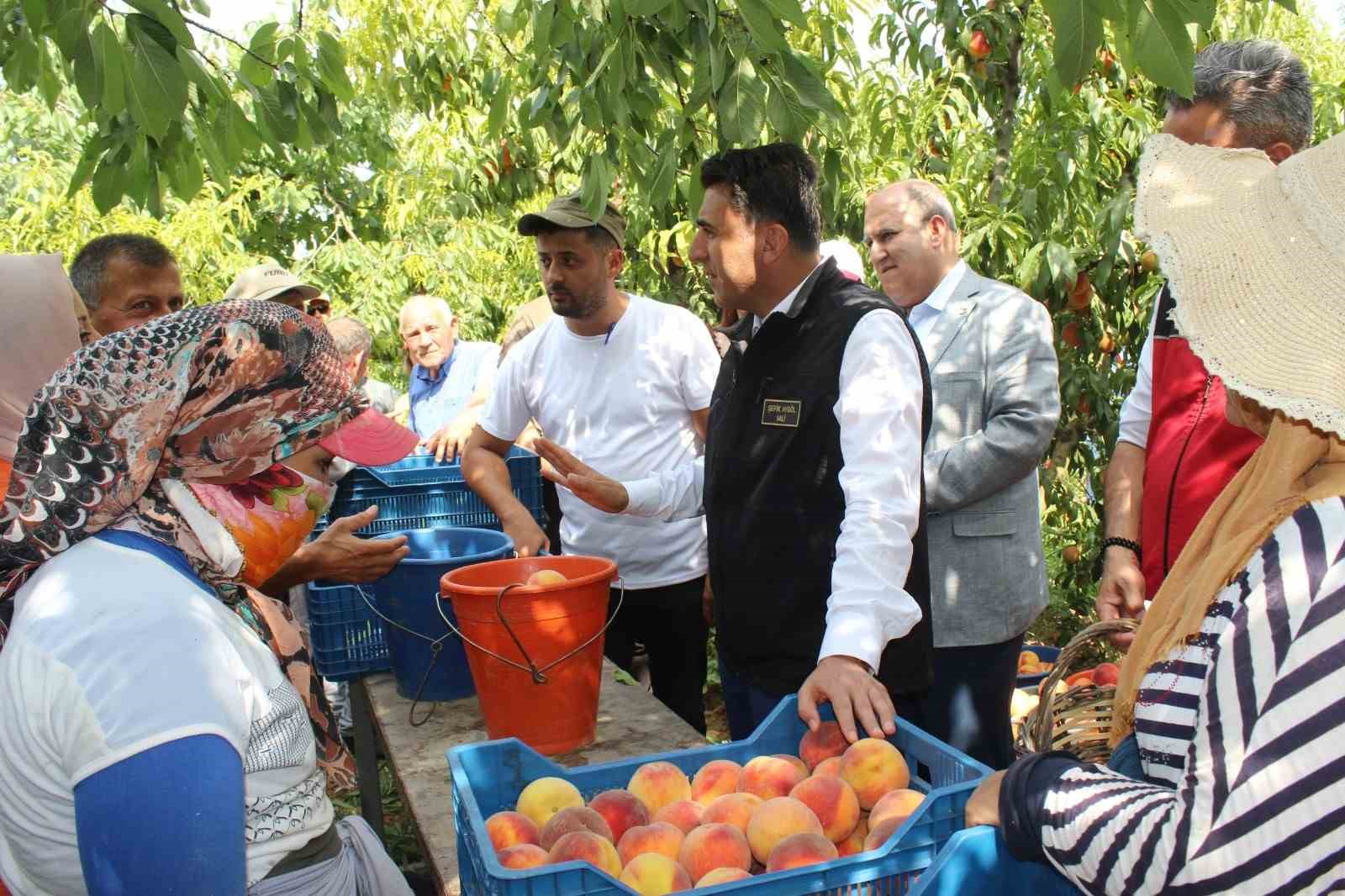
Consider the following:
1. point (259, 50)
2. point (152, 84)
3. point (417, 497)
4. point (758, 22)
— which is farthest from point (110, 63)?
point (417, 497)

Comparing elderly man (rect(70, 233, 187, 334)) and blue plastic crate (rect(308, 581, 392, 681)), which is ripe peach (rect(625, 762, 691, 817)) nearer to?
blue plastic crate (rect(308, 581, 392, 681))

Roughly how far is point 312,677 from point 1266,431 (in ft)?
4.49

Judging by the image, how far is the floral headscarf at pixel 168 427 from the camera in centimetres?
129

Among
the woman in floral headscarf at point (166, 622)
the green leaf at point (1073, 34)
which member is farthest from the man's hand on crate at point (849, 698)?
the green leaf at point (1073, 34)

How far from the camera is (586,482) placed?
2.58 m

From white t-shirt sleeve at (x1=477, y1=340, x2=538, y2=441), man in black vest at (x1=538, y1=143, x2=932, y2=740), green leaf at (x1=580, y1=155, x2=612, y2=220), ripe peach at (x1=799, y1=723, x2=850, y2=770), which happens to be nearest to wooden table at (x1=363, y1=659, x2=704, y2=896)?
man in black vest at (x1=538, y1=143, x2=932, y2=740)

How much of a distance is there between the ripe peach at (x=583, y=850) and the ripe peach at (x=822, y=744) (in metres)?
0.39

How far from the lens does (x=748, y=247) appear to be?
2.23 meters

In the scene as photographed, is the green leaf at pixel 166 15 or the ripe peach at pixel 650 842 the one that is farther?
the green leaf at pixel 166 15

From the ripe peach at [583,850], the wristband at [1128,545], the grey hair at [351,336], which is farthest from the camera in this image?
the grey hair at [351,336]

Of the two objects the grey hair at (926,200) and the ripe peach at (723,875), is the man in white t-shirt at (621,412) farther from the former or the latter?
the ripe peach at (723,875)

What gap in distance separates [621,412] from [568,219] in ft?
2.17

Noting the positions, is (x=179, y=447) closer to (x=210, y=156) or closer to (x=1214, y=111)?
(x=210, y=156)

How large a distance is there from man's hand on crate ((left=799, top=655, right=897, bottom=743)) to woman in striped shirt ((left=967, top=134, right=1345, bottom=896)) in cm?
37
